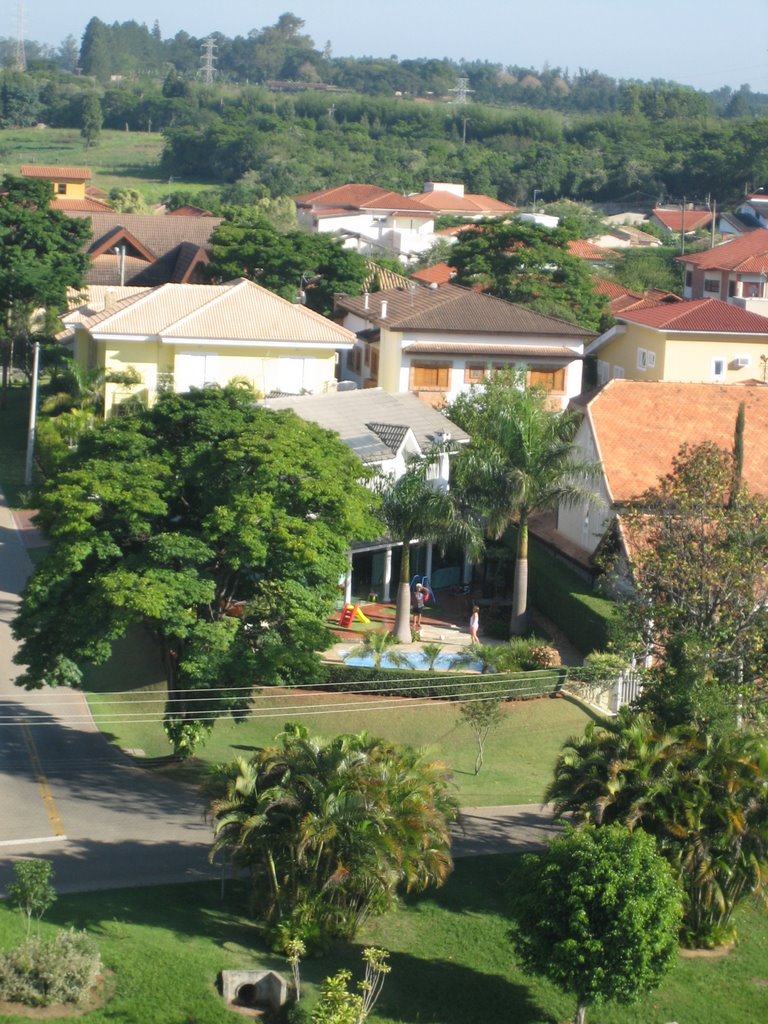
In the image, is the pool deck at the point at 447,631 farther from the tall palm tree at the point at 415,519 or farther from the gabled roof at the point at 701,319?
the gabled roof at the point at 701,319

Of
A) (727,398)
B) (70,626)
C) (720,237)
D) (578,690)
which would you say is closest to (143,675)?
(70,626)

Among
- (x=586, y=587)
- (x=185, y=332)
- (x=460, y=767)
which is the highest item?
(x=185, y=332)

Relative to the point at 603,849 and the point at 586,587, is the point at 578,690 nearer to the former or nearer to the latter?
the point at 586,587

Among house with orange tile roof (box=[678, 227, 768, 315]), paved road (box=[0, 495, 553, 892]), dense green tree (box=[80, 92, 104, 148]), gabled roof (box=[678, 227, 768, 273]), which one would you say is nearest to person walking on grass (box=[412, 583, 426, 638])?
paved road (box=[0, 495, 553, 892])

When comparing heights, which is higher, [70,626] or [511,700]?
[70,626]

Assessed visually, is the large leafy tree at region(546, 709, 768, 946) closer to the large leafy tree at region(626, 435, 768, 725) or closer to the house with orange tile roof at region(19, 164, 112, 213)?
the large leafy tree at region(626, 435, 768, 725)

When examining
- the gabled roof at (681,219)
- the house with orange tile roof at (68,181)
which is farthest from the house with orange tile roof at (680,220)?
the house with orange tile roof at (68,181)
